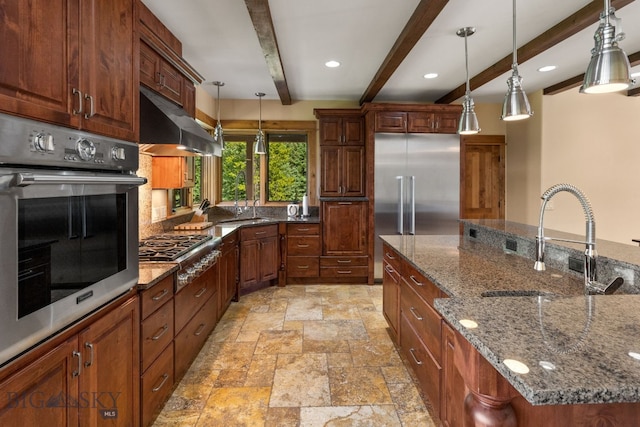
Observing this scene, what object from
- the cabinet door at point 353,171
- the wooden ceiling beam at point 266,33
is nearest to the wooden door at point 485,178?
the cabinet door at point 353,171

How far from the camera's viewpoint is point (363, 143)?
5.04 meters

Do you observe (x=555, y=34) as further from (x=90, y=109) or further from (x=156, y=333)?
(x=156, y=333)

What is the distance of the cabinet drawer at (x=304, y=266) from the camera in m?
4.93

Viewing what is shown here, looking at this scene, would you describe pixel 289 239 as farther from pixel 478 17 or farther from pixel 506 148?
pixel 506 148

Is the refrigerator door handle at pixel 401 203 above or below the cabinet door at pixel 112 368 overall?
above

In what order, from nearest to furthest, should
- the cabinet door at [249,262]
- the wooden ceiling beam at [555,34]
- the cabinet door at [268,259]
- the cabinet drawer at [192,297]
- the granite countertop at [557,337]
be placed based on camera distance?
the granite countertop at [557,337] → the cabinet drawer at [192,297] → the wooden ceiling beam at [555,34] → the cabinet door at [249,262] → the cabinet door at [268,259]

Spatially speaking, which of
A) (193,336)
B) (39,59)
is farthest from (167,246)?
(39,59)

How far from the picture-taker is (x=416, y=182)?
15.7ft

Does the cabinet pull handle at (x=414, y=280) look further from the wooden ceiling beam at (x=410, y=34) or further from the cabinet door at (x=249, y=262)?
the cabinet door at (x=249, y=262)

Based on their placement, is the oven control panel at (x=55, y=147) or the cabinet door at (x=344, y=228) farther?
the cabinet door at (x=344, y=228)

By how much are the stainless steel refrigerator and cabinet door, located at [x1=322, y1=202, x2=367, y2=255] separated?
255 millimetres

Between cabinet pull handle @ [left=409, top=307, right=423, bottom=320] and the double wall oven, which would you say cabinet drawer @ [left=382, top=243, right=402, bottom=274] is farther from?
the double wall oven

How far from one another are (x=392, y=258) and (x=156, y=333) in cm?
182

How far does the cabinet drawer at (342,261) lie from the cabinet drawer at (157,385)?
116 inches
